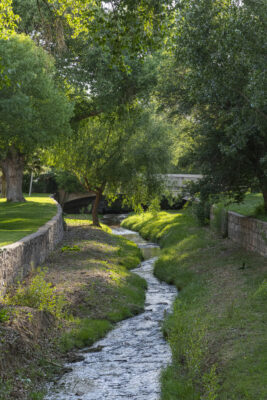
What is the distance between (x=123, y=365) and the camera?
10984 millimetres

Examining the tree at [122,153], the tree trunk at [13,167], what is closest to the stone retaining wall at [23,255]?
the tree at [122,153]

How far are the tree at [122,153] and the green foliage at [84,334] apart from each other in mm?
16454

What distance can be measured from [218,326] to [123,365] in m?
2.43

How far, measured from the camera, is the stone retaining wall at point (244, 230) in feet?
57.9

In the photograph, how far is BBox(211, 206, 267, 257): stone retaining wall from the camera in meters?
17.7

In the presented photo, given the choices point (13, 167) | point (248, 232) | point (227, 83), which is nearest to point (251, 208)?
point (248, 232)

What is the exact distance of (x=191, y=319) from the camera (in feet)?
42.8

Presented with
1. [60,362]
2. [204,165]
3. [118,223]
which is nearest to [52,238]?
[204,165]

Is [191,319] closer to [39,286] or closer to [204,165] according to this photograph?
[39,286]

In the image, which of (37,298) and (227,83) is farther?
(227,83)

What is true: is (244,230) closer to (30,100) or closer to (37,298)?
(37,298)

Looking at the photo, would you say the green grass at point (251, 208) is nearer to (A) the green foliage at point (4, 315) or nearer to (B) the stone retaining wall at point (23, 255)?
(B) the stone retaining wall at point (23, 255)

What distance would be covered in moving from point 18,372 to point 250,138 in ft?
37.6

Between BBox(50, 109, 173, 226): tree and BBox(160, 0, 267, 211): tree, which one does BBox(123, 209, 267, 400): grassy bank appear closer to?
BBox(160, 0, 267, 211): tree
